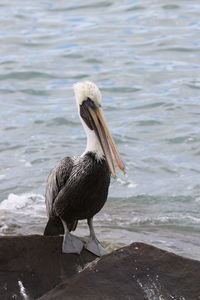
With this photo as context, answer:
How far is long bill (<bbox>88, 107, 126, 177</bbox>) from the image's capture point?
5.20m

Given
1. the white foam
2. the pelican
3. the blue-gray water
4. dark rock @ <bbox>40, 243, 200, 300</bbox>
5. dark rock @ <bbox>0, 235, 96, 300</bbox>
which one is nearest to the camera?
dark rock @ <bbox>40, 243, 200, 300</bbox>

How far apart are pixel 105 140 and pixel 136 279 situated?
1285 millimetres

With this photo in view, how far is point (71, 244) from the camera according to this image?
16.3 feet

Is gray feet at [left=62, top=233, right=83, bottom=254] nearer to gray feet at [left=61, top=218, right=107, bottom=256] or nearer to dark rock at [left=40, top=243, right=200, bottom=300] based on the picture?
gray feet at [left=61, top=218, right=107, bottom=256]

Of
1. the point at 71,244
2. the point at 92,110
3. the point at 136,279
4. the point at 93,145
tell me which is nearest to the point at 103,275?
the point at 136,279

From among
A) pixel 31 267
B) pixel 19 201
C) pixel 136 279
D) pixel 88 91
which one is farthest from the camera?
pixel 19 201

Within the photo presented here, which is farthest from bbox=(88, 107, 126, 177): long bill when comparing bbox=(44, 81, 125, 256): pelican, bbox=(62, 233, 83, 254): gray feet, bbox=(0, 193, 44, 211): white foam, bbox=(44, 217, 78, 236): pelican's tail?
bbox=(0, 193, 44, 211): white foam

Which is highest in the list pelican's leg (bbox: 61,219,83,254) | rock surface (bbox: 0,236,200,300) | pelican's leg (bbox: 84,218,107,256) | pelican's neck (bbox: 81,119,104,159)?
pelican's neck (bbox: 81,119,104,159)

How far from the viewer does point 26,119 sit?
1091 cm

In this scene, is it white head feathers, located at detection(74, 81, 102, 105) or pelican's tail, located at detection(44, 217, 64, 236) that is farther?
pelican's tail, located at detection(44, 217, 64, 236)

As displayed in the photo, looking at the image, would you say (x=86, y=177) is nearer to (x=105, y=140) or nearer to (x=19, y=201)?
(x=105, y=140)

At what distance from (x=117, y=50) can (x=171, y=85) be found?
1.97 meters

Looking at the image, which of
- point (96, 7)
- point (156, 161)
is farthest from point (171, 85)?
point (96, 7)

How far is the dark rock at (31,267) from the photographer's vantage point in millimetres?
4516
